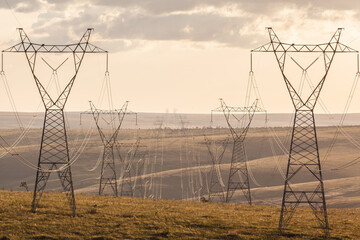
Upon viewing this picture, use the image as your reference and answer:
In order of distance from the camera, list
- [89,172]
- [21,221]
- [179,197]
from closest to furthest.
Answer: [21,221]
[179,197]
[89,172]

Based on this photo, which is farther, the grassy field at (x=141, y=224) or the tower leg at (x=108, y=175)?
the tower leg at (x=108, y=175)

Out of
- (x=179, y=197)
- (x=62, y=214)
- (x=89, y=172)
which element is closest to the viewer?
(x=62, y=214)

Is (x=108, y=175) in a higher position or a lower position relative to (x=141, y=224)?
lower

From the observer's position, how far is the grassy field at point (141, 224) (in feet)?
151

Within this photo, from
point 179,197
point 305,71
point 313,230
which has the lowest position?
point 179,197

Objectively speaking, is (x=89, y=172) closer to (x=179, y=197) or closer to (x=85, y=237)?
(x=179, y=197)

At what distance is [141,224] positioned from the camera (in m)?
50.0

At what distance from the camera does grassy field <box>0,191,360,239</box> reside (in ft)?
151

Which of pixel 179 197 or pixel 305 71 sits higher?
pixel 305 71

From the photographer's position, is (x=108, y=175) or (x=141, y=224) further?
(x=108, y=175)

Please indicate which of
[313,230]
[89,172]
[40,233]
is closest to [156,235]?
[40,233]

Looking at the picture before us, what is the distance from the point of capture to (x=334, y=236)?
47.1 metres

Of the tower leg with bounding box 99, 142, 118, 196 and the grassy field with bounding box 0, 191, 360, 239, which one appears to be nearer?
the grassy field with bounding box 0, 191, 360, 239

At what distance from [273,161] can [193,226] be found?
149189 millimetres
